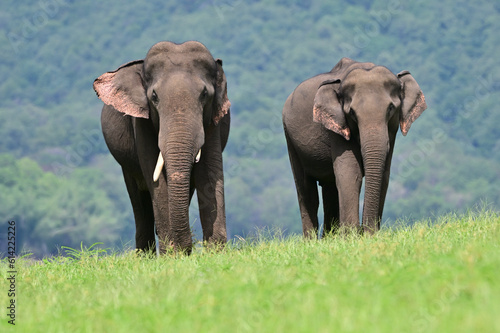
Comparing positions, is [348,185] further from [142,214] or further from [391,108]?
[142,214]

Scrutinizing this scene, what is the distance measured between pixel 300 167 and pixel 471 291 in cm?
1011

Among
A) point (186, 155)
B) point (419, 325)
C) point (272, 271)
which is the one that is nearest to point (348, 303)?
point (419, 325)

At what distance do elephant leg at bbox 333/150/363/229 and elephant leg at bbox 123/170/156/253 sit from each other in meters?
3.38

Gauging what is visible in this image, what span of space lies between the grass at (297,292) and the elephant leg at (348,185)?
2804 mm

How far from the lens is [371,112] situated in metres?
13.2

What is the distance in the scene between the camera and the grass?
6.21 meters

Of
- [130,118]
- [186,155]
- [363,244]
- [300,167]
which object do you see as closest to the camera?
[363,244]

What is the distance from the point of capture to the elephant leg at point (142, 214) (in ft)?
50.3

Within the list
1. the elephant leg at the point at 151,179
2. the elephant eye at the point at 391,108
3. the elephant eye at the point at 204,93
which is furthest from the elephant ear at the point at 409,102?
the elephant leg at the point at 151,179

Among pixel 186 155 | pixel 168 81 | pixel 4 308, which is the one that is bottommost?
pixel 4 308

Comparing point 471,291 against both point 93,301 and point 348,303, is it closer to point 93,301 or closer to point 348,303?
point 348,303

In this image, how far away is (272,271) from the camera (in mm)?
8430

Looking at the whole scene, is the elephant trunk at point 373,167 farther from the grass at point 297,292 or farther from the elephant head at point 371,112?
the grass at point 297,292

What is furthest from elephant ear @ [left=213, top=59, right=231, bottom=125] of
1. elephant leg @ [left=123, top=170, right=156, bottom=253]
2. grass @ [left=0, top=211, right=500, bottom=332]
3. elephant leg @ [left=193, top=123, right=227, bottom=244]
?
elephant leg @ [left=123, top=170, right=156, bottom=253]
